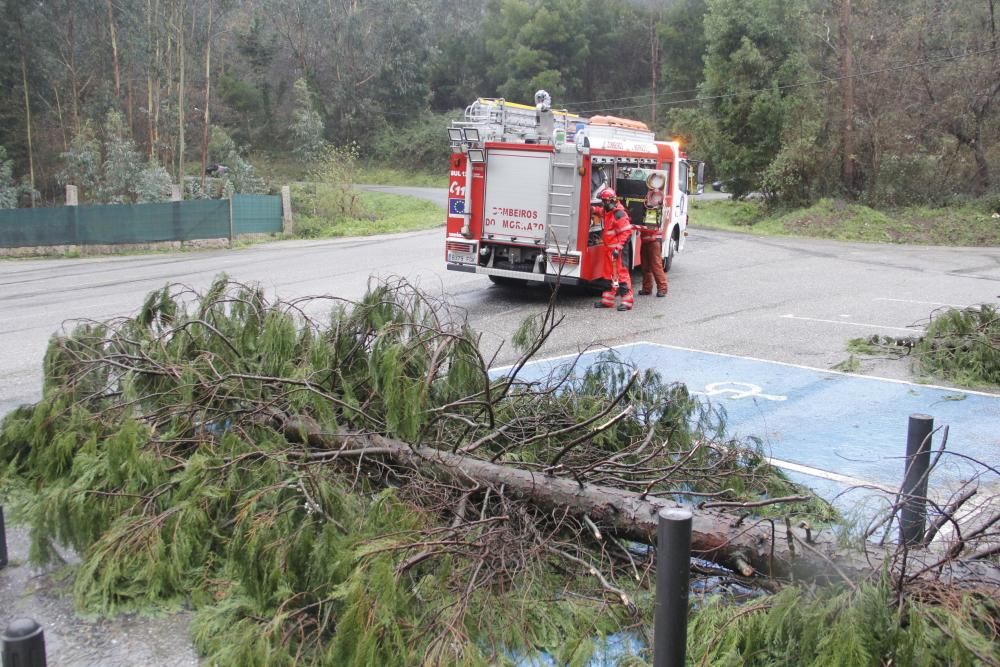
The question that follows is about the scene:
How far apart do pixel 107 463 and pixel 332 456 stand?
1095 millimetres

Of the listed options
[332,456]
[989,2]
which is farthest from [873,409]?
[989,2]

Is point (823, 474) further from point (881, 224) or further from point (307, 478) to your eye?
point (881, 224)

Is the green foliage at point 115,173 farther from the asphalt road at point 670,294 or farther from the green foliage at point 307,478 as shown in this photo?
the green foliage at point 307,478

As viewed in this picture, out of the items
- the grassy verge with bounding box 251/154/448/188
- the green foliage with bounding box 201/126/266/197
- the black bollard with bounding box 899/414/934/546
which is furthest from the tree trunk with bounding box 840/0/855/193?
the grassy verge with bounding box 251/154/448/188

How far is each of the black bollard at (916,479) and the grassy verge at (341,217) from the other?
24121 millimetres

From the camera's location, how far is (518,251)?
1258 centimetres

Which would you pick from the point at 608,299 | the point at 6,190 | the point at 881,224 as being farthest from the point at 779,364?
the point at 6,190

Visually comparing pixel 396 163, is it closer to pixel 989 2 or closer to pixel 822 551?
pixel 989 2

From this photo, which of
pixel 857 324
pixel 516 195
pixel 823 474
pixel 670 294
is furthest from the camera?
pixel 670 294

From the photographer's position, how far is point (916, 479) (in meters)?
3.99

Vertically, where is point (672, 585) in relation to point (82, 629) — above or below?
above

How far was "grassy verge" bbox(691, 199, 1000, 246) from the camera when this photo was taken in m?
24.1

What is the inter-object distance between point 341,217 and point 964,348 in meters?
24.2

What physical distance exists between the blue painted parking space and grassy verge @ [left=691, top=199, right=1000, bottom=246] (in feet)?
58.5
